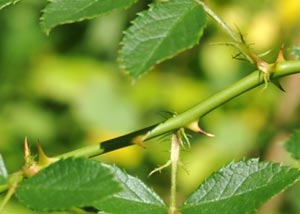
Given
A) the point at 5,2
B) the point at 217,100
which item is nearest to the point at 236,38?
the point at 217,100

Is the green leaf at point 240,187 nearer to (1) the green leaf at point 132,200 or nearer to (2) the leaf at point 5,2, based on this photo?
(1) the green leaf at point 132,200

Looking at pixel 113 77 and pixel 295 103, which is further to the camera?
pixel 113 77

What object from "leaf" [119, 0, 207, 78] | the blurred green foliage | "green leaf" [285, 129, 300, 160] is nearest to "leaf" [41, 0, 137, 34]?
"leaf" [119, 0, 207, 78]

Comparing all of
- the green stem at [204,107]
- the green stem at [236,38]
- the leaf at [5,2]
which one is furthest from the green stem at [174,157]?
the leaf at [5,2]

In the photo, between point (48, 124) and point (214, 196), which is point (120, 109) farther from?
point (214, 196)

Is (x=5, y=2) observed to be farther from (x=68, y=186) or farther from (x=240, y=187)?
(x=240, y=187)

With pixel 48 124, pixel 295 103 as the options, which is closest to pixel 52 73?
pixel 48 124
